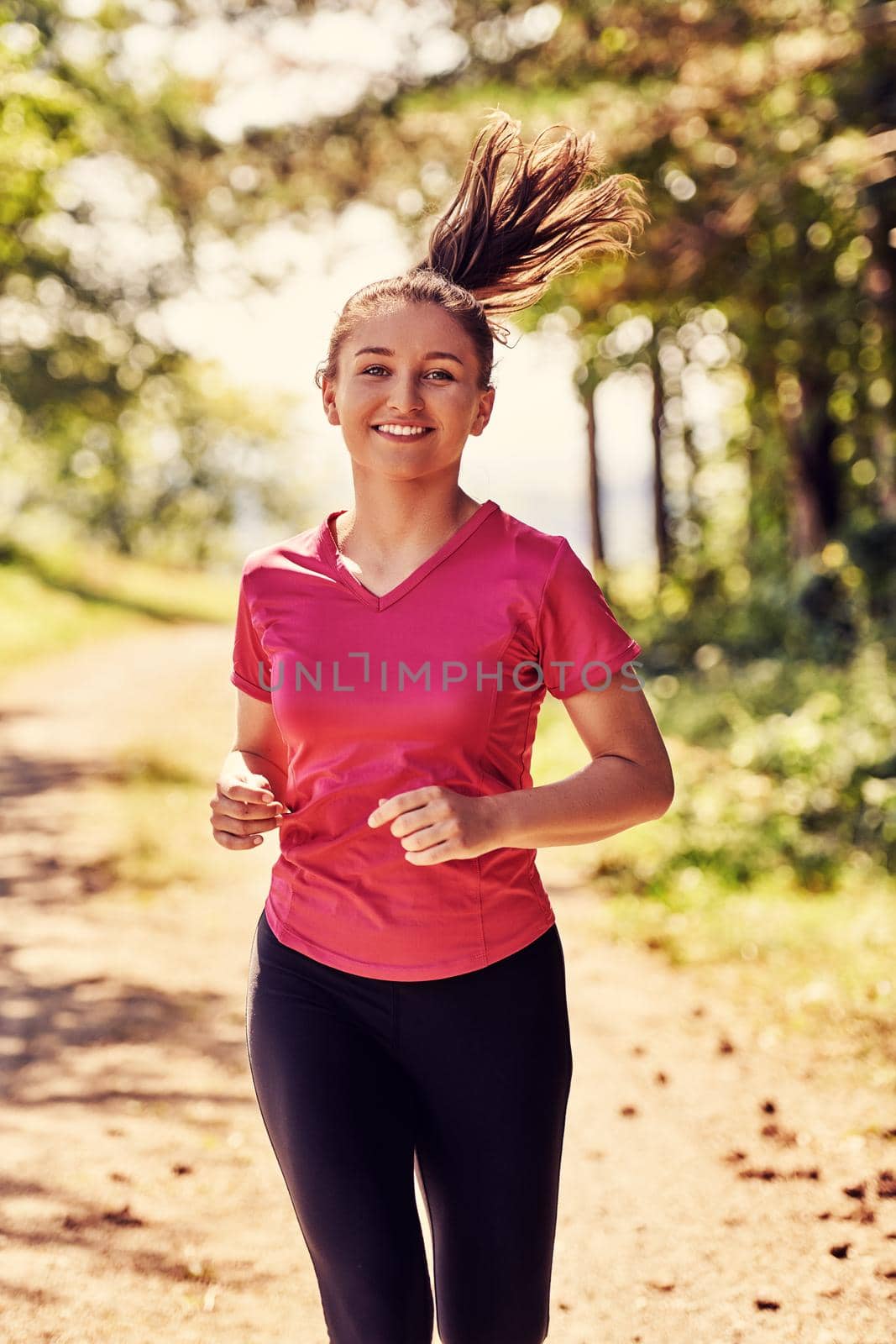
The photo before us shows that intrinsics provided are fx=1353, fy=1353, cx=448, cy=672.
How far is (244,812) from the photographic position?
2492mm

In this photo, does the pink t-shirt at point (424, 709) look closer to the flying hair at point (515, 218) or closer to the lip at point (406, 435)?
the lip at point (406, 435)

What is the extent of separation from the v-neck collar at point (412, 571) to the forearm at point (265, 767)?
1.57ft

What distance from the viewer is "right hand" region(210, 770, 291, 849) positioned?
2.49 m

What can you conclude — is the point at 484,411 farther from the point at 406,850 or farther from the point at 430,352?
the point at 406,850

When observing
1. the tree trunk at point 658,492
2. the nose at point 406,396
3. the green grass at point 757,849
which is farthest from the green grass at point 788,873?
the tree trunk at point 658,492

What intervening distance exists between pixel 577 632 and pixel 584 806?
0.98 feet

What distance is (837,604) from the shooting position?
14.8 m

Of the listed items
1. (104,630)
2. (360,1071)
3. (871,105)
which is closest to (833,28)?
(871,105)

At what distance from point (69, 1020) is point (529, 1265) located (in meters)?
4.06

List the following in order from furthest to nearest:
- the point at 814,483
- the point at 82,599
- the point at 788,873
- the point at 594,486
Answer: the point at 82,599
the point at 594,486
the point at 814,483
the point at 788,873

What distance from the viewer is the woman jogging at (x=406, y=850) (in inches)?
90.3

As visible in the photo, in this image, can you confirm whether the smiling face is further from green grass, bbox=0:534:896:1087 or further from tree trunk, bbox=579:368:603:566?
tree trunk, bbox=579:368:603:566

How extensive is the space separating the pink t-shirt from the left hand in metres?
0.19

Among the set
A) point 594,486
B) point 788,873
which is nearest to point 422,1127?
point 788,873
